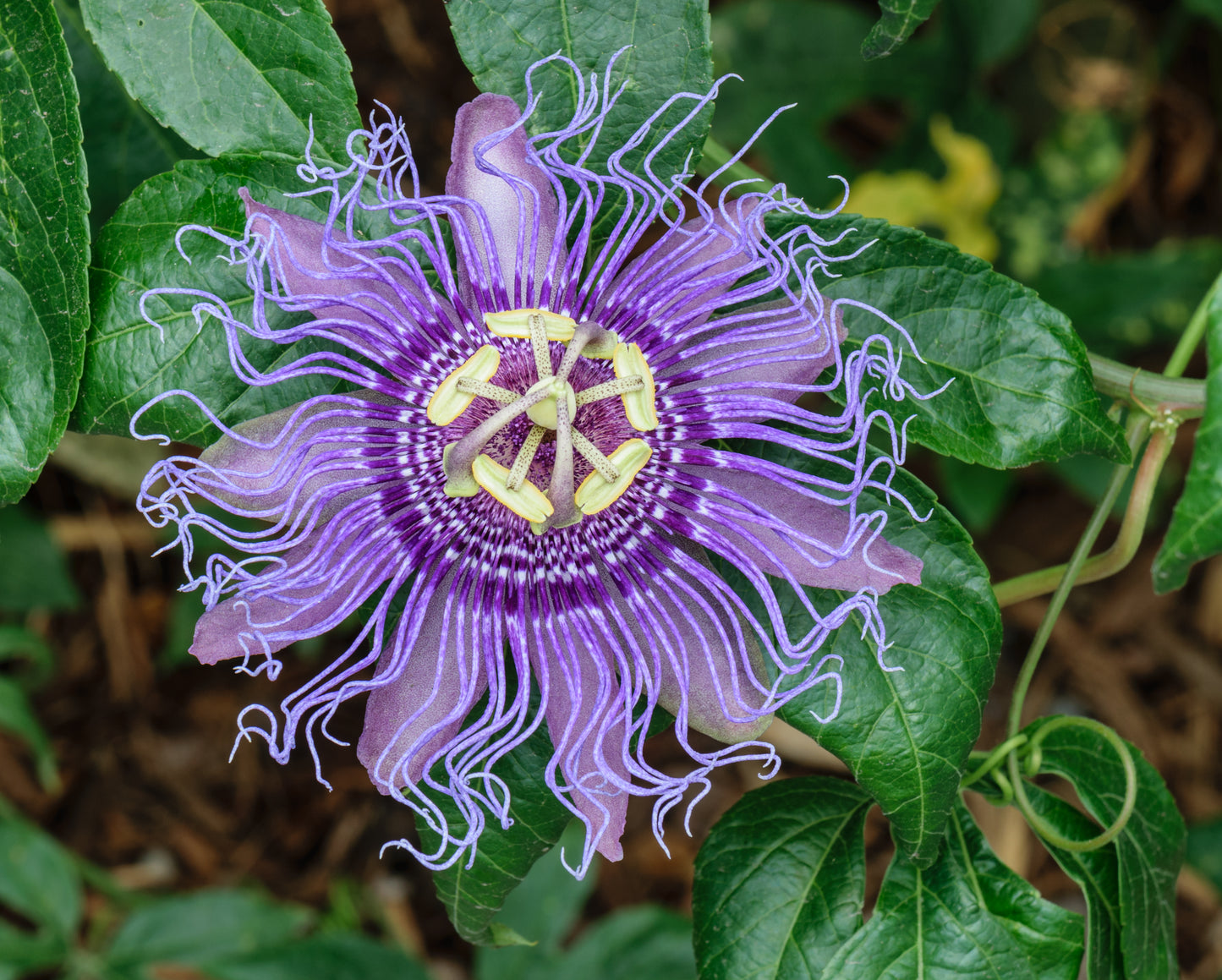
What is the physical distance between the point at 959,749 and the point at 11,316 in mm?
1186

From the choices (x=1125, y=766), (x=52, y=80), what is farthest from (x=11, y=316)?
(x=1125, y=766)

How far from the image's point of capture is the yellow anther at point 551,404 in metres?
1.44

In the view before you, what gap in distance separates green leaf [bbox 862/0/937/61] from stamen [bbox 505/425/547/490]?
1.89 feet

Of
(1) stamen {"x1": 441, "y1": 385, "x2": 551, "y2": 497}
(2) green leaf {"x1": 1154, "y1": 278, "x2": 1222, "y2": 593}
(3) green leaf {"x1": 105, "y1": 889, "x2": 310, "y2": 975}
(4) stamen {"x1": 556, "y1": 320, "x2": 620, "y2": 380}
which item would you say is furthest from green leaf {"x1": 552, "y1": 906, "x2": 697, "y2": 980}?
(2) green leaf {"x1": 1154, "y1": 278, "x2": 1222, "y2": 593}

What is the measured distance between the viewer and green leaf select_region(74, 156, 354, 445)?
1418 millimetres

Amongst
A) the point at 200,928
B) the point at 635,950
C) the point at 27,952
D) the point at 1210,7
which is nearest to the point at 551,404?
the point at 635,950

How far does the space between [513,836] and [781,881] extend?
391 mm

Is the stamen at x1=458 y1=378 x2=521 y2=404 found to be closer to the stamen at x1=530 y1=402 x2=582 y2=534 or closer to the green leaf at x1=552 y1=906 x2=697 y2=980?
the stamen at x1=530 y1=402 x2=582 y2=534

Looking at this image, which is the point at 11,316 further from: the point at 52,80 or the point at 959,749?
the point at 959,749

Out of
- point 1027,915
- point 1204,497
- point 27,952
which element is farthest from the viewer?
point 27,952

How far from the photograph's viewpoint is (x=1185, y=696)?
3180 mm

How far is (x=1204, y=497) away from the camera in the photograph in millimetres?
1176

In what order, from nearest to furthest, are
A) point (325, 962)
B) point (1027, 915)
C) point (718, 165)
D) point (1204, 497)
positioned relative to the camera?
point (1204, 497), point (1027, 915), point (718, 165), point (325, 962)

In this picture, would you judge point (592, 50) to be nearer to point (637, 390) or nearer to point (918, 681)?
point (637, 390)
